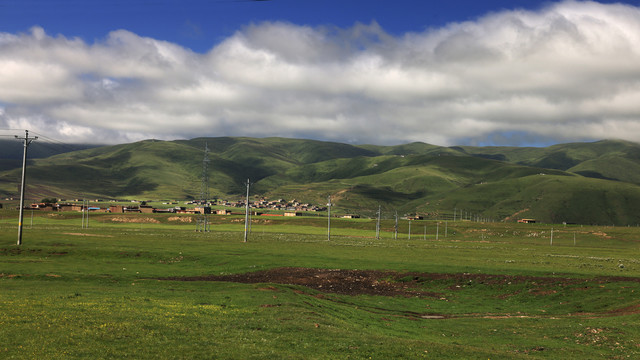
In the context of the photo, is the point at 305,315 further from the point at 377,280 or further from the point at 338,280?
the point at 377,280

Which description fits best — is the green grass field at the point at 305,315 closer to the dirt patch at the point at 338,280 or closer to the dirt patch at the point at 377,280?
the dirt patch at the point at 377,280

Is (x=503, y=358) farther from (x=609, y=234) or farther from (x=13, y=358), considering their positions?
(x=609, y=234)

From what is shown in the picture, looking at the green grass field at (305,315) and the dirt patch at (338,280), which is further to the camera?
the dirt patch at (338,280)

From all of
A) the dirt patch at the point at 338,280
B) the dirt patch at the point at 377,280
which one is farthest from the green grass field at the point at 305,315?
the dirt patch at the point at 338,280

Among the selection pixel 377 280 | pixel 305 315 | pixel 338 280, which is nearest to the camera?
pixel 305 315

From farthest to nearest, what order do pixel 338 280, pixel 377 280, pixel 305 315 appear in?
pixel 377 280, pixel 338 280, pixel 305 315

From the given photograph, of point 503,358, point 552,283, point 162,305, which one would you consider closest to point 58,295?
point 162,305

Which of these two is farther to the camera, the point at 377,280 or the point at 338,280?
the point at 377,280

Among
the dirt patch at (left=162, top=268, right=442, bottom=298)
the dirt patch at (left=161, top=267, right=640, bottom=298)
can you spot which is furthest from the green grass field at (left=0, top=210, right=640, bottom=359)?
the dirt patch at (left=162, top=268, right=442, bottom=298)

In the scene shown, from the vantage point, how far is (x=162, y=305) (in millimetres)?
33625

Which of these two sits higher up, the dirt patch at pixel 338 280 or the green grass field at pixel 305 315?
the green grass field at pixel 305 315

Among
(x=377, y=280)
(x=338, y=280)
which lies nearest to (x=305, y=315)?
(x=338, y=280)

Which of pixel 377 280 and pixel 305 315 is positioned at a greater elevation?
pixel 305 315

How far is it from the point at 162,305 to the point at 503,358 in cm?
2202
